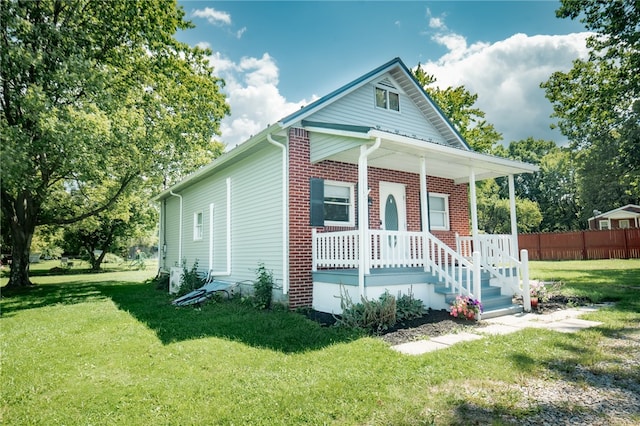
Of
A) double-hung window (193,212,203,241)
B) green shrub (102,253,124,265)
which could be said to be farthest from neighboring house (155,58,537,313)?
green shrub (102,253,124,265)

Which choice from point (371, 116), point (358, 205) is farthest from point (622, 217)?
point (358, 205)

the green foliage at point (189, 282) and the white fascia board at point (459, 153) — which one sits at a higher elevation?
the white fascia board at point (459, 153)

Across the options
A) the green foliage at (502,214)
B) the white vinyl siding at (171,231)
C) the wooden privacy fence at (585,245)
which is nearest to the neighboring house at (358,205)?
the white vinyl siding at (171,231)

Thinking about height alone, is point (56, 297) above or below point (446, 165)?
below

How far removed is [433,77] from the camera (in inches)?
779

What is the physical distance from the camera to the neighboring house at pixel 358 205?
752 cm

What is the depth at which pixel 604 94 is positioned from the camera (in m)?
16.3

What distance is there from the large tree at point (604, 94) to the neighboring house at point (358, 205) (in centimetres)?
893

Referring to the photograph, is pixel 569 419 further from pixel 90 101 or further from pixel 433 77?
pixel 433 77

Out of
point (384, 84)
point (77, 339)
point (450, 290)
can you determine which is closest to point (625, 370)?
point (450, 290)

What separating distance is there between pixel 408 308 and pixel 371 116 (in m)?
5.80

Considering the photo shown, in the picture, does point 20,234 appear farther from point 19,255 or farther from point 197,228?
point 197,228

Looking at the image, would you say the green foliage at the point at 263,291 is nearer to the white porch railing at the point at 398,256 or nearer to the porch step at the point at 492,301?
Answer: the white porch railing at the point at 398,256

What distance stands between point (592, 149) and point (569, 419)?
64.4 feet
